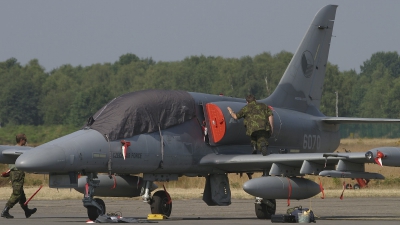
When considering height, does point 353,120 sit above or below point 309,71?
below

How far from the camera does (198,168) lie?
1905 centimetres

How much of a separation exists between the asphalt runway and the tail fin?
2.56 meters

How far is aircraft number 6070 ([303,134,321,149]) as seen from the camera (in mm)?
21247

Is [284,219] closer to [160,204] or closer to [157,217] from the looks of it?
[157,217]

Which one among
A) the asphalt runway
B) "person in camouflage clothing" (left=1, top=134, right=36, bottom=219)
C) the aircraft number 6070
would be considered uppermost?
the aircraft number 6070

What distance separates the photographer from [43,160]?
1612 cm

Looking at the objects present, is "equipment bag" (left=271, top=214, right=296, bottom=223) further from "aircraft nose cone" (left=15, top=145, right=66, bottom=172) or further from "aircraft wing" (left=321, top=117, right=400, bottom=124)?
"aircraft wing" (left=321, top=117, right=400, bottom=124)

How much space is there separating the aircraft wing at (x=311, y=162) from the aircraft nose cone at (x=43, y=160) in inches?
142

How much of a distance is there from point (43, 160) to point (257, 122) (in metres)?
4.74

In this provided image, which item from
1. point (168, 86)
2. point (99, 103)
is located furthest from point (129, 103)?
point (168, 86)

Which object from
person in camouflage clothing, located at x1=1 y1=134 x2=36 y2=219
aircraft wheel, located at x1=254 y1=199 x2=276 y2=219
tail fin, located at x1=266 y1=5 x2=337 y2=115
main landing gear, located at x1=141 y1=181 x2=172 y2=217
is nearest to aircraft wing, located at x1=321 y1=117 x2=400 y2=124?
tail fin, located at x1=266 y1=5 x2=337 y2=115

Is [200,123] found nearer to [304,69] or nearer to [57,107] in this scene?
[304,69]

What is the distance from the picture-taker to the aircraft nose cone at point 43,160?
16.1m

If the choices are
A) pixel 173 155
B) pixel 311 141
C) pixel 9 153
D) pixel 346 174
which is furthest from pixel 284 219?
pixel 9 153
